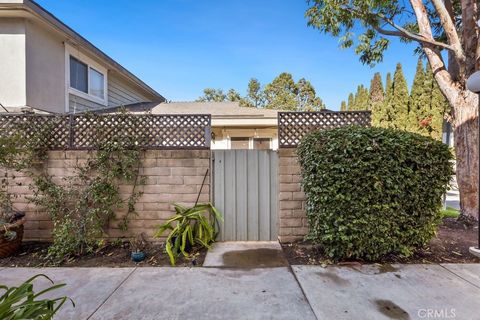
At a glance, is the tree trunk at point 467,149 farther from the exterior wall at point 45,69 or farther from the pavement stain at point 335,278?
the exterior wall at point 45,69

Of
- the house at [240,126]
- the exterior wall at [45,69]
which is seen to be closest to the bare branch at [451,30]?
the house at [240,126]

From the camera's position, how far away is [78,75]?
666 cm

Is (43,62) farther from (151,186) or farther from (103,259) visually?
(103,259)

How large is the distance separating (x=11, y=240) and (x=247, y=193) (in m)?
3.37

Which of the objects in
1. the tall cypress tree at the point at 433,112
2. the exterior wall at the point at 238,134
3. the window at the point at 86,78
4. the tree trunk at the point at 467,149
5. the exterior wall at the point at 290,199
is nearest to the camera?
the exterior wall at the point at 290,199

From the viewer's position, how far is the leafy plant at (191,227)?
12.0 feet

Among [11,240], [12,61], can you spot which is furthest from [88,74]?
[11,240]

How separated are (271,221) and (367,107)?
44.3ft

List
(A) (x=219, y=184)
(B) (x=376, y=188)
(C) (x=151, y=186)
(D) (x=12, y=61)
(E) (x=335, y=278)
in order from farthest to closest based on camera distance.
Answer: (D) (x=12, y=61) → (A) (x=219, y=184) → (C) (x=151, y=186) → (B) (x=376, y=188) → (E) (x=335, y=278)

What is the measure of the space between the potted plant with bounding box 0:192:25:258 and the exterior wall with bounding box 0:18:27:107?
7.63 ft

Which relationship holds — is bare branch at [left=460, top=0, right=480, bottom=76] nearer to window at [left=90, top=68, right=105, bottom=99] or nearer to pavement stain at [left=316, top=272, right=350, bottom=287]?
pavement stain at [left=316, top=272, right=350, bottom=287]

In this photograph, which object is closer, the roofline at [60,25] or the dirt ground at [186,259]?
the dirt ground at [186,259]

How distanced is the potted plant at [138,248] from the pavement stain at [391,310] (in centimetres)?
282

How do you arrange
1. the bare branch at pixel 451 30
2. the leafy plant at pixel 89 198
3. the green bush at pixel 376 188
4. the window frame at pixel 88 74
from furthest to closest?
1. the window frame at pixel 88 74
2. the bare branch at pixel 451 30
3. the leafy plant at pixel 89 198
4. the green bush at pixel 376 188
